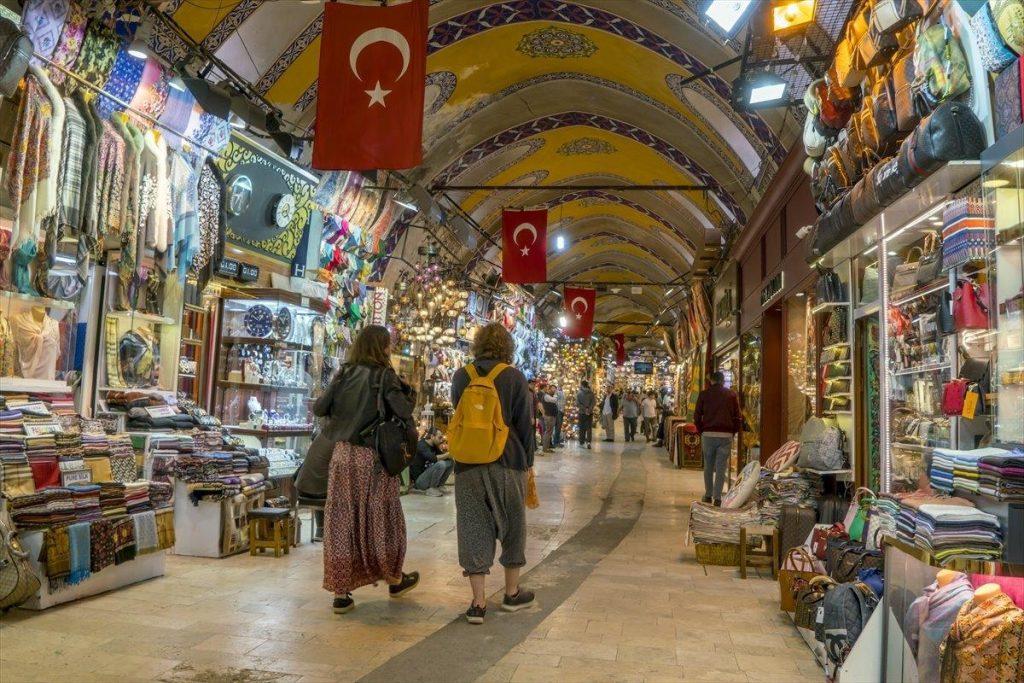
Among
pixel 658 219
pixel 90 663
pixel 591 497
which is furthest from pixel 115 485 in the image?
pixel 658 219

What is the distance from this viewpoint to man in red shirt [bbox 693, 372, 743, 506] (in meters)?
7.93

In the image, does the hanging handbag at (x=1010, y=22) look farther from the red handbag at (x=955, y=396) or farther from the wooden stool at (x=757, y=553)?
the wooden stool at (x=757, y=553)

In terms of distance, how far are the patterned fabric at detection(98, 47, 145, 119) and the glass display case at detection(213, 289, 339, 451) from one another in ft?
7.15

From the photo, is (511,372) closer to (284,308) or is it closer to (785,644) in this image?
(785,644)

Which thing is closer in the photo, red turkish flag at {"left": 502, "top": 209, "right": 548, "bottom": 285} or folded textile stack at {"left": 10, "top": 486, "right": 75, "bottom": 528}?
folded textile stack at {"left": 10, "top": 486, "right": 75, "bottom": 528}

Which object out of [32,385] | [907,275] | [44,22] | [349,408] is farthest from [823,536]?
[44,22]

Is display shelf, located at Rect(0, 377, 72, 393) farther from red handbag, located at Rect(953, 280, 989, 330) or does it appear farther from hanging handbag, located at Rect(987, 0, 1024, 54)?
hanging handbag, located at Rect(987, 0, 1024, 54)

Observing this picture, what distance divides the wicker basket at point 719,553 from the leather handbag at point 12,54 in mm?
4931

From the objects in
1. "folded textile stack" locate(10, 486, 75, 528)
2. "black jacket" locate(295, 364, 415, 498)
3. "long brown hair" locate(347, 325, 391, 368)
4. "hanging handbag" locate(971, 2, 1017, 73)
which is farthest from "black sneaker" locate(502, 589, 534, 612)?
"hanging handbag" locate(971, 2, 1017, 73)

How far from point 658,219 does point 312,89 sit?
10.6 metres

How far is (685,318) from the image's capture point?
20.9 m

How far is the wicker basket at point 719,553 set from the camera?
5527mm

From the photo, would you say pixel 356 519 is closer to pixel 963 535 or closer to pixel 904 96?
pixel 963 535

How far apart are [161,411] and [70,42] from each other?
252cm
